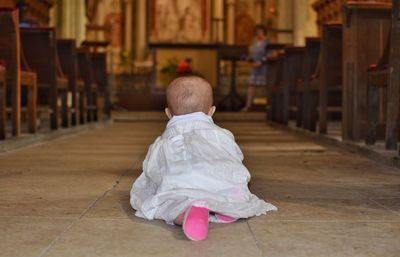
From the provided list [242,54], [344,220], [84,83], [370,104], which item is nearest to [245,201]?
[344,220]

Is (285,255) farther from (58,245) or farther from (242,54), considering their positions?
(242,54)

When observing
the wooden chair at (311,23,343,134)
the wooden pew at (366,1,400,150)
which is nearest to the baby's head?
the wooden pew at (366,1,400,150)

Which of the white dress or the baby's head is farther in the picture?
the baby's head

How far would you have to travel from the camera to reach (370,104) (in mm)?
5676

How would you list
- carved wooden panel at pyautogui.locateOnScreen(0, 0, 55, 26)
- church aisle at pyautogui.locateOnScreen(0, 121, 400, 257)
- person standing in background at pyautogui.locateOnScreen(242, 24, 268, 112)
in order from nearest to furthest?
church aisle at pyautogui.locateOnScreen(0, 121, 400, 257)
person standing in background at pyautogui.locateOnScreen(242, 24, 268, 112)
carved wooden panel at pyautogui.locateOnScreen(0, 0, 55, 26)

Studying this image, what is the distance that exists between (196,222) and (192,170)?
15.4 inches

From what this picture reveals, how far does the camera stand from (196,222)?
221 cm

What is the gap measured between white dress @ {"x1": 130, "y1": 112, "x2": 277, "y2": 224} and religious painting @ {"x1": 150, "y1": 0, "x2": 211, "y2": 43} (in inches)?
823

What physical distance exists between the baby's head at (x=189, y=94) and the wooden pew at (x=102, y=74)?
927 cm

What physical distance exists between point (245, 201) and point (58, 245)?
2.59 ft

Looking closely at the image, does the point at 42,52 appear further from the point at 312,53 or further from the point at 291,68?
the point at 291,68

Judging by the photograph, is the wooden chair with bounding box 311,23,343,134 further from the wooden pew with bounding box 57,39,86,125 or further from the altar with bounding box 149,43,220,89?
the altar with bounding box 149,43,220,89

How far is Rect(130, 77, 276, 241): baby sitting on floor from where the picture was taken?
2.48m

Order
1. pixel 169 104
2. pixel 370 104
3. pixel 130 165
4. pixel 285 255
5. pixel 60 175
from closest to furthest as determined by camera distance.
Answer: pixel 285 255 → pixel 169 104 → pixel 60 175 → pixel 130 165 → pixel 370 104
